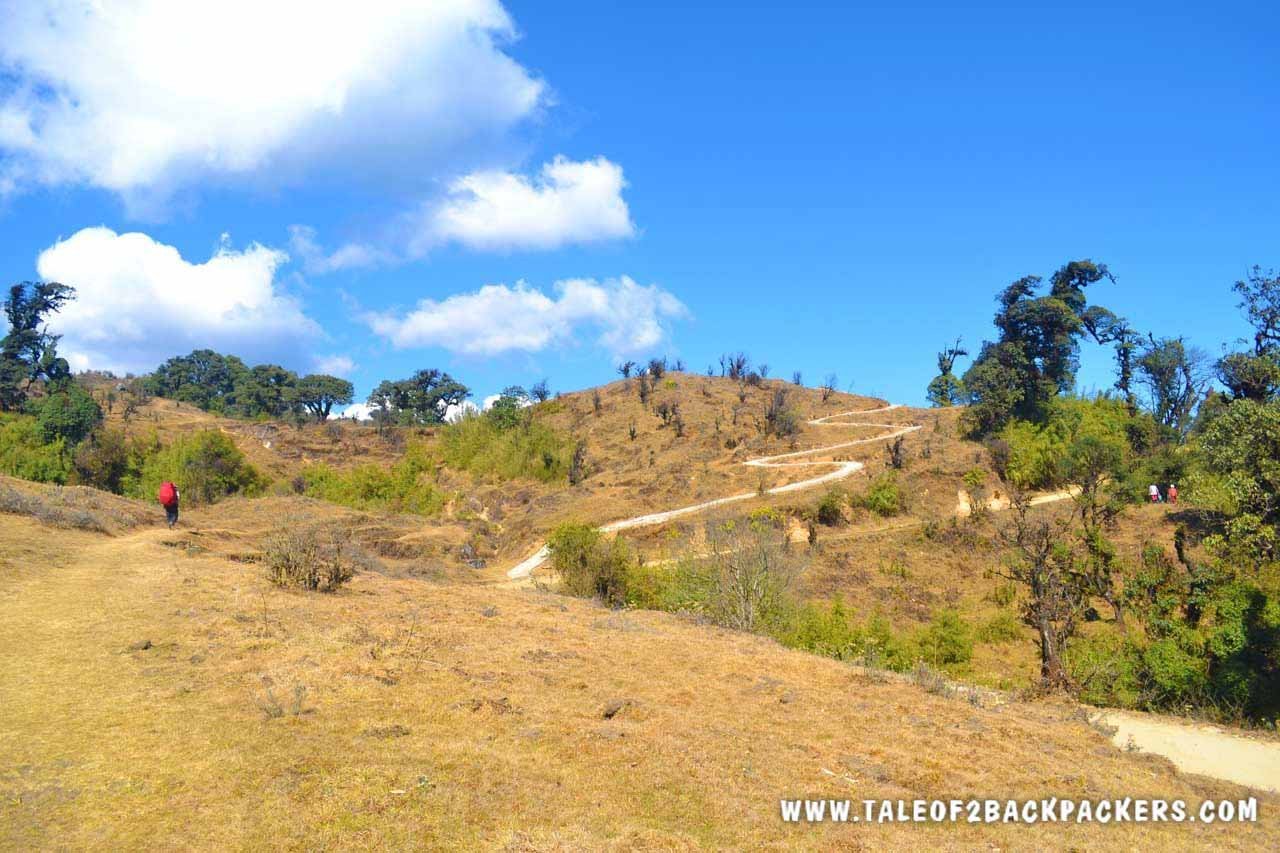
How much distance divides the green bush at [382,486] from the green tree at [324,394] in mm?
22398

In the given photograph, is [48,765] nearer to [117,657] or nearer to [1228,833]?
[117,657]

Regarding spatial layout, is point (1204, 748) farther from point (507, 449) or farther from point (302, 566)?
point (507, 449)

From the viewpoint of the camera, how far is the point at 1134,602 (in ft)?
78.7

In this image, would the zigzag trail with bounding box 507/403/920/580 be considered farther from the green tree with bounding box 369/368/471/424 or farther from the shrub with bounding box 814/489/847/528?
the green tree with bounding box 369/368/471/424

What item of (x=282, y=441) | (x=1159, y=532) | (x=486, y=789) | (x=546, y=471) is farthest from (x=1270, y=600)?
(x=282, y=441)

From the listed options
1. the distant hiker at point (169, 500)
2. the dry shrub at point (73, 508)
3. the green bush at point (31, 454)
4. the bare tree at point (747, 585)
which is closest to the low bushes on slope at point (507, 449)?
the green bush at point (31, 454)

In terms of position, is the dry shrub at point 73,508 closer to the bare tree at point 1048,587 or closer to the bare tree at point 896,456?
the bare tree at point 1048,587

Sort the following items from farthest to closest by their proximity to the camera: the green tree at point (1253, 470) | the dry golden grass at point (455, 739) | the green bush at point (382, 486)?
the green bush at point (382, 486)
the green tree at point (1253, 470)
the dry golden grass at point (455, 739)

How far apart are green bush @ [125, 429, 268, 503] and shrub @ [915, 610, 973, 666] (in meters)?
37.7

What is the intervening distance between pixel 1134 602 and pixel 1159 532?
20.8 ft

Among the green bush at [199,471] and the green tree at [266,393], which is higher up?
the green tree at [266,393]

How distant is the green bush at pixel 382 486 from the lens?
50.3 metres

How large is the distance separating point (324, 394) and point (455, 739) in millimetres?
75319

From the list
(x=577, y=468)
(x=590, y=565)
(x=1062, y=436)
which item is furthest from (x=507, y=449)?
(x=1062, y=436)
